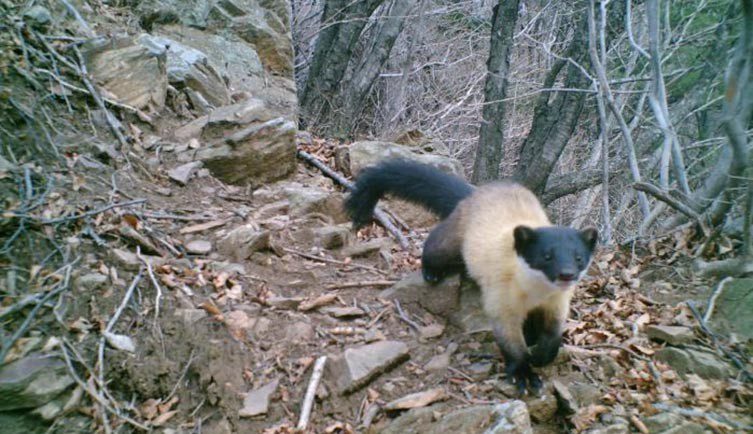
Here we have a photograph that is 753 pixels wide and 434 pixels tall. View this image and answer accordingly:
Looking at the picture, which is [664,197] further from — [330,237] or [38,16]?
[38,16]

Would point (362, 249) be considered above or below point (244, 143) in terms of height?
below

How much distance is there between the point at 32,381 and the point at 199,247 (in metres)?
1.57

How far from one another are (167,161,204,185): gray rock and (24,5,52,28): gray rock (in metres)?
1.66

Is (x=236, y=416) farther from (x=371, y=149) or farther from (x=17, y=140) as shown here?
(x=371, y=149)

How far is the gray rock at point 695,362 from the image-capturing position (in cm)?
355

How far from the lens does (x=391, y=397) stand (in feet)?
11.1

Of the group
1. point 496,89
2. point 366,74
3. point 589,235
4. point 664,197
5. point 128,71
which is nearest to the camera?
point 589,235

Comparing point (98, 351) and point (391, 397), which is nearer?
point (98, 351)

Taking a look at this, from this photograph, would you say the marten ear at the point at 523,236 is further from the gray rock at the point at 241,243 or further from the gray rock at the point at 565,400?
the gray rock at the point at 241,243

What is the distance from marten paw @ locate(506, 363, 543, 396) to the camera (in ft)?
10.9

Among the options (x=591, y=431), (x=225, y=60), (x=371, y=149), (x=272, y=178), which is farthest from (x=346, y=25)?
(x=591, y=431)

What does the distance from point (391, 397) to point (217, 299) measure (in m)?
1.35

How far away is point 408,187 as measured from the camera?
4863 millimetres

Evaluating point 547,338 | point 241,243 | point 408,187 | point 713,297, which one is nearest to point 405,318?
point 547,338
